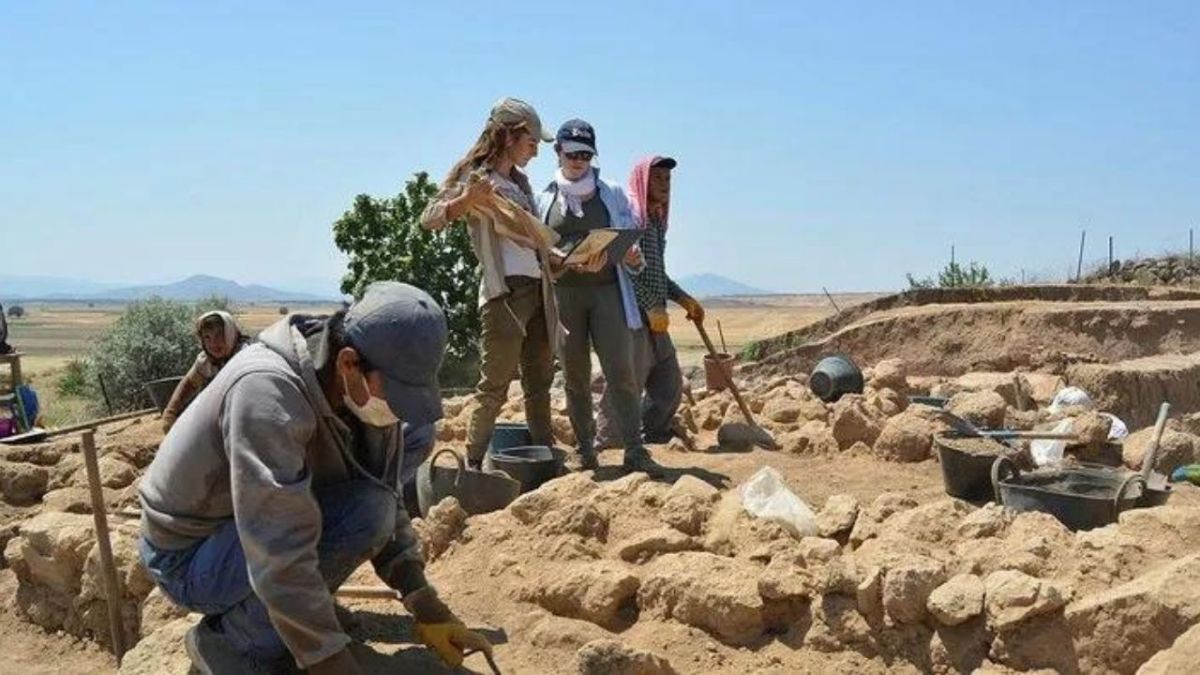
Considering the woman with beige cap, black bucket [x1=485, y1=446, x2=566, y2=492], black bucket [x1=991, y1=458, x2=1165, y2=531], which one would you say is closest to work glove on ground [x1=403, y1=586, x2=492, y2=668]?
black bucket [x1=485, y1=446, x2=566, y2=492]

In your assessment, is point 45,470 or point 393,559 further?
point 45,470

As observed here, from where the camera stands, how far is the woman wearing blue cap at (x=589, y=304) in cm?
542

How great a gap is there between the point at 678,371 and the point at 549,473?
4.84ft

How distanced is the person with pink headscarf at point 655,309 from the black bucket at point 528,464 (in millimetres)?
896

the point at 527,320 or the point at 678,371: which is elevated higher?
the point at 527,320

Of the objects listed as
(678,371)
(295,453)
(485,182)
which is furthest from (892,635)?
(678,371)

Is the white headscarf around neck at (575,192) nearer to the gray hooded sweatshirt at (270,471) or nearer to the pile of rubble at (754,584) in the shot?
the pile of rubble at (754,584)

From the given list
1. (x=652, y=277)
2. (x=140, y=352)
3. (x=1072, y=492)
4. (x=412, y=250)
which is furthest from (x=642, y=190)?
(x=140, y=352)

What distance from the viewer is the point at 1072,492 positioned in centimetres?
430

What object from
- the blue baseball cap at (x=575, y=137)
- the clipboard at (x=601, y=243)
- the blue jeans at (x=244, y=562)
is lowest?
the blue jeans at (x=244, y=562)

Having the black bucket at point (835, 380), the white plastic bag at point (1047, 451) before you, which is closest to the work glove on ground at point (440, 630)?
the white plastic bag at point (1047, 451)

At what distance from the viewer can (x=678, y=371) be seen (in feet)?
21.3

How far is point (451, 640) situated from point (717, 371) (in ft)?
14.7

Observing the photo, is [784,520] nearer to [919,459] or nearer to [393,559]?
[393,559]
